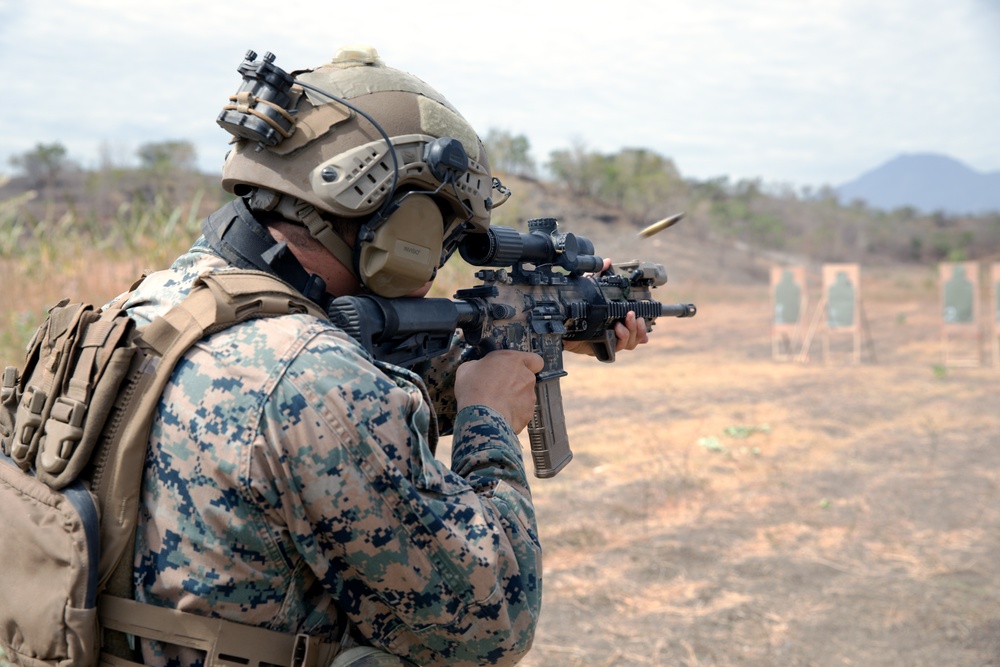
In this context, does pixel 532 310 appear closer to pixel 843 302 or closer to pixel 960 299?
pixel 843 302

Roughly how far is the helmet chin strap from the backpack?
0.30 meters

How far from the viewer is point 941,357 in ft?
52.8

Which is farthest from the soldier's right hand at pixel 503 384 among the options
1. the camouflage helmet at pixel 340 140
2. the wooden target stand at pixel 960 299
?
the wooden target stand at pixel 960 299

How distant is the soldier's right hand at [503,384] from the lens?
2203 mm

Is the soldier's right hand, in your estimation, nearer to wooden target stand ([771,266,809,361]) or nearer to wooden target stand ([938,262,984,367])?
wooden target stand ([771,266,809,361])

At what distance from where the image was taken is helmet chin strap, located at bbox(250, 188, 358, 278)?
1927 millimetres

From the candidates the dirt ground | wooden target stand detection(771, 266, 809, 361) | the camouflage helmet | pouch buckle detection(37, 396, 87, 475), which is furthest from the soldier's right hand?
wooden target stand detection(771, 266, 809, 361)

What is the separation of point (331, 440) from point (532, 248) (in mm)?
1643

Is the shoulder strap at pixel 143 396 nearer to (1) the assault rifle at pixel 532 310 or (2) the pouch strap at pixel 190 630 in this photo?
(2) the pouch strap at pixel 190 630

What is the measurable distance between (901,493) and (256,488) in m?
6.94

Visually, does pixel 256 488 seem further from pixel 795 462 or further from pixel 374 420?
pixel 795 462

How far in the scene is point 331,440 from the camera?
59.7 inches

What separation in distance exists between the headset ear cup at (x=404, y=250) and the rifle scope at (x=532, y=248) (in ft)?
1.82

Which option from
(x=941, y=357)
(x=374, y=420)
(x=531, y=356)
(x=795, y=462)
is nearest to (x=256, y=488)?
(x=374, y=420)
